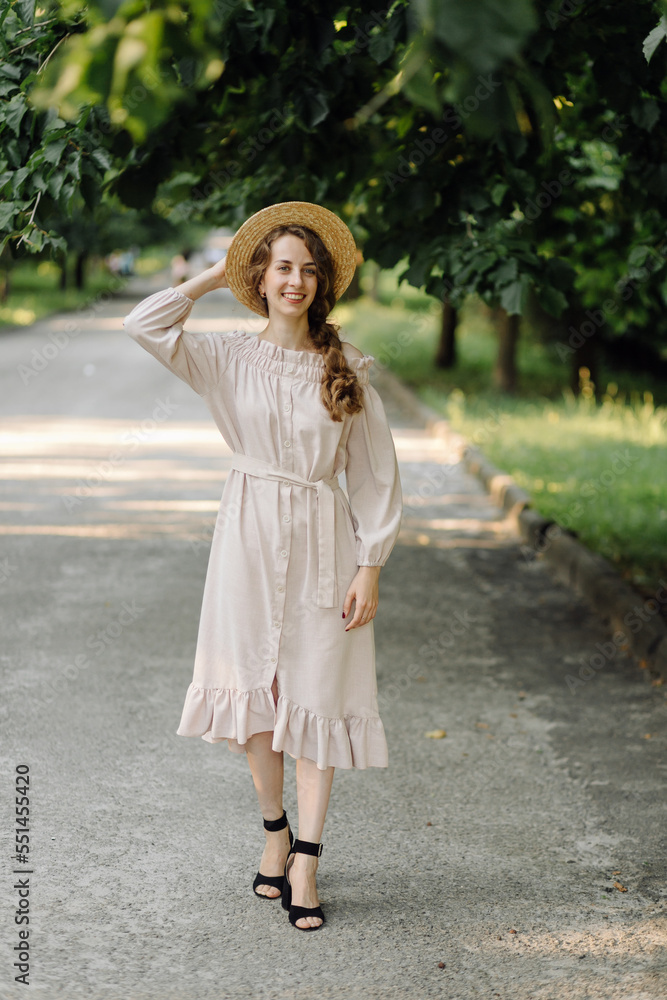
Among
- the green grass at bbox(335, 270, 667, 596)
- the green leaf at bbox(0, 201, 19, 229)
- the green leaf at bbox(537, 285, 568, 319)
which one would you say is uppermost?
the green leaf at bbox(0, 201, 19, 229)

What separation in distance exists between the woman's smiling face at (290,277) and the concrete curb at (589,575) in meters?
3.22

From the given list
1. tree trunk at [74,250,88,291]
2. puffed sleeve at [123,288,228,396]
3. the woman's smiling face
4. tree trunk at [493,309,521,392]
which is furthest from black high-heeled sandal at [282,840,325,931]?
tree trunk at [74,250,88,291]

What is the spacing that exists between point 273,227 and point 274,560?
3.40 feet

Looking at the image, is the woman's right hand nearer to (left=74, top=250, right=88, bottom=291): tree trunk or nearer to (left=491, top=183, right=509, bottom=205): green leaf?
(left=491, top=183, right=509, bottom=205): green leaf

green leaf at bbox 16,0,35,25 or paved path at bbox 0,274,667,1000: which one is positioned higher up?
green leaf at bbox 16,0,35,25

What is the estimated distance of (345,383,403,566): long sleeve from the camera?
130 inches

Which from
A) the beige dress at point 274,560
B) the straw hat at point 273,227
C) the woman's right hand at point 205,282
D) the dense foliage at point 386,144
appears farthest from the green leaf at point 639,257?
the woman's right hand at point 205,282

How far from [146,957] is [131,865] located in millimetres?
548

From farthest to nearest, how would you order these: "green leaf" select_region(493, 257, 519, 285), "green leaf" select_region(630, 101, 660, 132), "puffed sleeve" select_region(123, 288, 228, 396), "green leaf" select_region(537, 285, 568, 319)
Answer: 1. "green leaf" select_region(537, 285, 568, 319)
2. "green leaf" select_region(493, 257, 519, 285)
3. "green leaf" select_region(630, 101, 660, 132)
4. "puffed sleeve" select_region(123, 288, 228, 396)

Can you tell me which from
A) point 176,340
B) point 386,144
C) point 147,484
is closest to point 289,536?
point 176,340

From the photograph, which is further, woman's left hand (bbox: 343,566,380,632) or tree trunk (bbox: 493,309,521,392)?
tree trunk (bbox: 493,309,521,392)

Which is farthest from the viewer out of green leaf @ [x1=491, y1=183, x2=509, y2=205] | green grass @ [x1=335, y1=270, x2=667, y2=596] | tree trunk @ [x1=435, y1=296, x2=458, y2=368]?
tree trunk @ [x1=435, y1=296, x2=458, y2=368]

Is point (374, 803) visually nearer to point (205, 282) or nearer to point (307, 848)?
point (307, 848)

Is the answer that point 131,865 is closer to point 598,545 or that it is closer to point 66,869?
point 66,869
